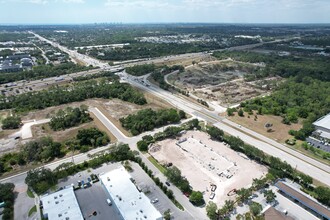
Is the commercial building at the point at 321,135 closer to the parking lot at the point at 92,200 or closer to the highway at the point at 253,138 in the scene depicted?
the highway at the point at 253,138

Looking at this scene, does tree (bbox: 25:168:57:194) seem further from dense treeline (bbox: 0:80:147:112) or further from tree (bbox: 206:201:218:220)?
dense treeline (bbox: 0:80:147:112)

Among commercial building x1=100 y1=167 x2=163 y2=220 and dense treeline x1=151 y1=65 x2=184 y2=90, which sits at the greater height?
commercial building x1=100 y1=167 x2=163 y2=220

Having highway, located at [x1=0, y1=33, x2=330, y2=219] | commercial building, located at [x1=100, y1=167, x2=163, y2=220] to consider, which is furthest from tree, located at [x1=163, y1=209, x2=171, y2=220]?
highway, located at [x1=0, y1=33, x2=330, y2=219]

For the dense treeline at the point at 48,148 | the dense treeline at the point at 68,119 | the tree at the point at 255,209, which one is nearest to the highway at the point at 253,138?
the tree at the point at 255,209

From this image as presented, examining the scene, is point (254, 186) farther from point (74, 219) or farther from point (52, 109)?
point (52, 109)

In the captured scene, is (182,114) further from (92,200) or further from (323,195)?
(323,195)

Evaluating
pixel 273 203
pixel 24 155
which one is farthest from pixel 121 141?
pixel 273 203
